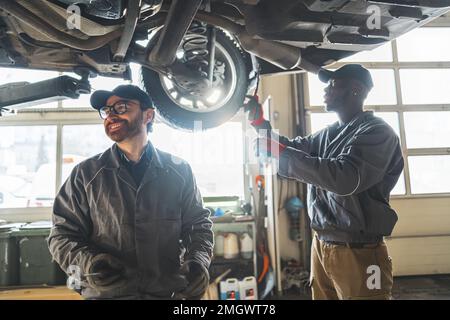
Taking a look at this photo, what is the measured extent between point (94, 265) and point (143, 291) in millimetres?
209

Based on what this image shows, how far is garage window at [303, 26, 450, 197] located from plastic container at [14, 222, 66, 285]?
2948mm

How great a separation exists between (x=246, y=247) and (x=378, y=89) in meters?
2.49

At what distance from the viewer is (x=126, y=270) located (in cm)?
102

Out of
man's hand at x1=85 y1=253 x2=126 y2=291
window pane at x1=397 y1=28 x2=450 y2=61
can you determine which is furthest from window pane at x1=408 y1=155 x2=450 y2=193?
man's hand at x1=85 y1=253 x2=126 y2=291

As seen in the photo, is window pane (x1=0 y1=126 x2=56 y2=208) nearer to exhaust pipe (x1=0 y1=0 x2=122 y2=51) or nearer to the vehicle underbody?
the vehicle underbody

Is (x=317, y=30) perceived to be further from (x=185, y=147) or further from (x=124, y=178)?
(x=185, y=147)

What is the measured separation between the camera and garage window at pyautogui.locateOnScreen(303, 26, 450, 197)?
3.55 meters

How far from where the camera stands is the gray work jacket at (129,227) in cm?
105

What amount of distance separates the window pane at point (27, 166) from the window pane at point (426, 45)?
4.22 m

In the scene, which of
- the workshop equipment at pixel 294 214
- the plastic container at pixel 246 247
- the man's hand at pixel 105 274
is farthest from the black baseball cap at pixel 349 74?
the workshop equipment at pixel 294 214

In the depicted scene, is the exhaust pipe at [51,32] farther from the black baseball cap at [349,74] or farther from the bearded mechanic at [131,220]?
the black baseball cap at [349,74]

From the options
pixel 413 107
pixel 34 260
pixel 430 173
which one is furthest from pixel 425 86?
pixel 34 260

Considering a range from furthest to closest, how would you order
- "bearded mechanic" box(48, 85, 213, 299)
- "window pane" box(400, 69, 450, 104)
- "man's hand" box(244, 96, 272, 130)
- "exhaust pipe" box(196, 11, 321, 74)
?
"window pane" box(400, 69, 450, 104)
"man's hand" box(244, 96, 272, 130)
"exhaust pipe" box(196, 11, 321, 74)
"bearded mechanic" box(48, 85, 213, 299)

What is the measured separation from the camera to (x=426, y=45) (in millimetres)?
3742
